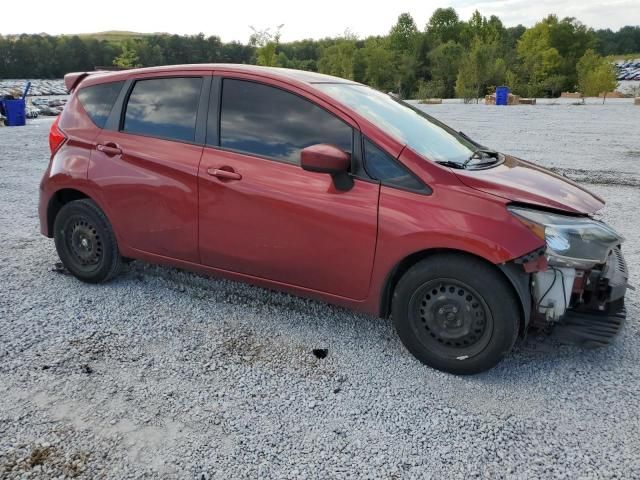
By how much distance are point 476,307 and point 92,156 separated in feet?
10.2

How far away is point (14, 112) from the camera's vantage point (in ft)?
63.5

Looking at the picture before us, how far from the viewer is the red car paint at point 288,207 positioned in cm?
305

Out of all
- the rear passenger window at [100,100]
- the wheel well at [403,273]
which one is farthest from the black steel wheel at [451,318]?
the rear passenger window at [100,100]

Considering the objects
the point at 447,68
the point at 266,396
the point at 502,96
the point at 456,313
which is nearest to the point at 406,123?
the point at 456,313

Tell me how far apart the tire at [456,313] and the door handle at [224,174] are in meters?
1.31

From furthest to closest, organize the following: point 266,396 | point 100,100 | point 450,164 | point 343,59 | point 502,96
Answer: point 343,59, point 502,96, point 100,100, point 450,164, point 266,396

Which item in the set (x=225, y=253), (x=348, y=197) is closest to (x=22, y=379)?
(x=225, y=253)

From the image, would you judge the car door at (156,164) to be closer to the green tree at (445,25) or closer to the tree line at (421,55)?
the tree line at (421,55)

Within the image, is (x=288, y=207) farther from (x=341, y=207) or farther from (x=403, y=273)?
(x=403, y=273)

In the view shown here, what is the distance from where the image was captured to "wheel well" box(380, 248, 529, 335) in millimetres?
2992

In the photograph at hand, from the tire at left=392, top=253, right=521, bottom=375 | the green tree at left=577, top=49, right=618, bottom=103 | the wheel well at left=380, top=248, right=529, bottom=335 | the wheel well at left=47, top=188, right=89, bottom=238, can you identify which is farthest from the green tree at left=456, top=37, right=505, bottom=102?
the tire at left=392, top=253, right=521, bottom=375

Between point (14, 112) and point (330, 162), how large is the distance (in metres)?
20.1

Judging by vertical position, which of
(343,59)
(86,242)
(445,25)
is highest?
(445,25)

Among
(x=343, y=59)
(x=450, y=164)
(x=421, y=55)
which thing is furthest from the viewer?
(x=421, y=55)
